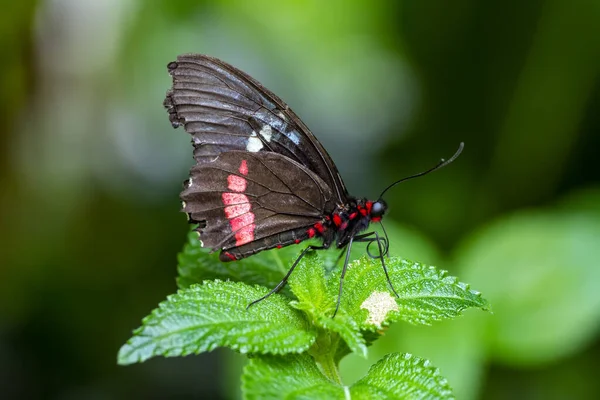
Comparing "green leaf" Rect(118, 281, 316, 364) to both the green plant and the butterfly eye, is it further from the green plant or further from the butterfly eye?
the butterfly eye

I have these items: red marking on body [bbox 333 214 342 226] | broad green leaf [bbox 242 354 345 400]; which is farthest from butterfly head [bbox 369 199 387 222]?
broad green leaf [bbox 242 354 345 400]

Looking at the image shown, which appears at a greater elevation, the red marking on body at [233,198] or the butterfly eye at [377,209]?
the butterfly eye at [377,209]

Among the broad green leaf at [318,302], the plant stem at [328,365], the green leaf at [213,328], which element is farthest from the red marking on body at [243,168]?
the plant stem at [328,365]

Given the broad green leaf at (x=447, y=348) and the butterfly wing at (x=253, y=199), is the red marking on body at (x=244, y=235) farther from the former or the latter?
the broad green leaf at (x=447, y=348)

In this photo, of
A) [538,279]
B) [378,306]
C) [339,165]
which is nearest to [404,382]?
[378,306]

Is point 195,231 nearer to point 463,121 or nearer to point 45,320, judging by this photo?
point 45,320

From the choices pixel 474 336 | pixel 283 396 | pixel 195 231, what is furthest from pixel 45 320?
pixel 283 396
